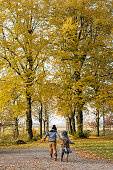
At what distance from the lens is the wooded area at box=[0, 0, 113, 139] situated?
2116 centimetres

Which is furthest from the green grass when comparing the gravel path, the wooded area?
the wooded area

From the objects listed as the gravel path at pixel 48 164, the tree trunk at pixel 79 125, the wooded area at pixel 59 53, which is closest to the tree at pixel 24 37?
the wooded area at pixel 59 53

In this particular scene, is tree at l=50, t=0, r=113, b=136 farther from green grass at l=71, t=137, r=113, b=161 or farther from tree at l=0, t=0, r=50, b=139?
green grass at l=71, t=137, r=113, b=161

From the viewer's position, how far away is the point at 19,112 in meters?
20.1

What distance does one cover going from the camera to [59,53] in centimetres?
2125

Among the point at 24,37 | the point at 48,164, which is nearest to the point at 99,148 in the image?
the point at 48,164

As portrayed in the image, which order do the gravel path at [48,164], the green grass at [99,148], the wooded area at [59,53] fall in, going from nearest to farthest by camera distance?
1. the gravel path at [48,164]
2. the green grass at [99,148]
3. the wooded area at [59,53]

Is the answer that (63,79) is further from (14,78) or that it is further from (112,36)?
(112,36)

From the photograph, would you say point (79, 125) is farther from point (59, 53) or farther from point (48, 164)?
point (48, 164)

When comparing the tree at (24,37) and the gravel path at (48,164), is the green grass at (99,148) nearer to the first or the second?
the gravel path at (48,164)

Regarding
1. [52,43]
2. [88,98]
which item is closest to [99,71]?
[88,98]

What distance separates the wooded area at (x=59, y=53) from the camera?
21.2 meters

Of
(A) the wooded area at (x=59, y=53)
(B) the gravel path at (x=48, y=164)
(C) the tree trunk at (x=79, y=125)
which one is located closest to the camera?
(B) the gravel path at (x=48, y=164)

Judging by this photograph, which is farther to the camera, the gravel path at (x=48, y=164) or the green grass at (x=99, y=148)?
the green grass at (x=99, y=148)
